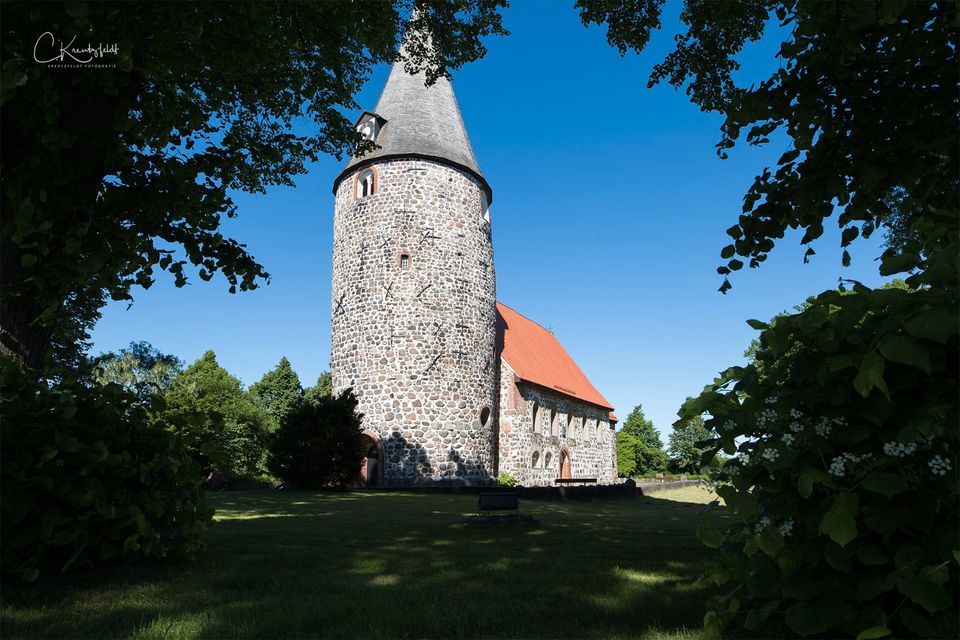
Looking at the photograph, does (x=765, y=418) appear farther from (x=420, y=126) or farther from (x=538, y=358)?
(x=538, y=358)

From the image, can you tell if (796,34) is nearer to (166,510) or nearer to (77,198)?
(77,198)

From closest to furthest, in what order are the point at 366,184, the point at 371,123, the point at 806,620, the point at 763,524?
the point at 806,620, the point at 763,524, the point at 366,184, the point at 371,123

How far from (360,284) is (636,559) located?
58.5 feet

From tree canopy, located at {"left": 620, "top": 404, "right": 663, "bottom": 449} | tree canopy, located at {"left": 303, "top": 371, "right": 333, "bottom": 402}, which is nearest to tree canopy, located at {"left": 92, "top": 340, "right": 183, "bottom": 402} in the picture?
tree canopy, located at {"left": 303, "top": 371, "right": 333, "bottom": 402}

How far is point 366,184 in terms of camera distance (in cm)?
2305

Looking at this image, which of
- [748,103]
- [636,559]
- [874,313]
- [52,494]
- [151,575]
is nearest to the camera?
[874,313]

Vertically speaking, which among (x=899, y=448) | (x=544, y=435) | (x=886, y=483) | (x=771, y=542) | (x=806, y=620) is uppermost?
(x=544, y=435)

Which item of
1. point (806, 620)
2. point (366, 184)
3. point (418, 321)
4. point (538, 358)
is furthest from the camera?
point (538, 358)

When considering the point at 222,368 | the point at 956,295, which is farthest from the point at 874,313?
the point at 222,368

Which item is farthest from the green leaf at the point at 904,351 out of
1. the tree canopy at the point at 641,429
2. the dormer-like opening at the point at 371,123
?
the tree canopy at the point at 641,429

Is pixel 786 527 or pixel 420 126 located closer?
pixel 786 527

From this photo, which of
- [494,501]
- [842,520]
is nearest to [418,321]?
[494,501]

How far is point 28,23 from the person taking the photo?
4992 millimetres

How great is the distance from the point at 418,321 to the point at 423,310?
0.45 m
